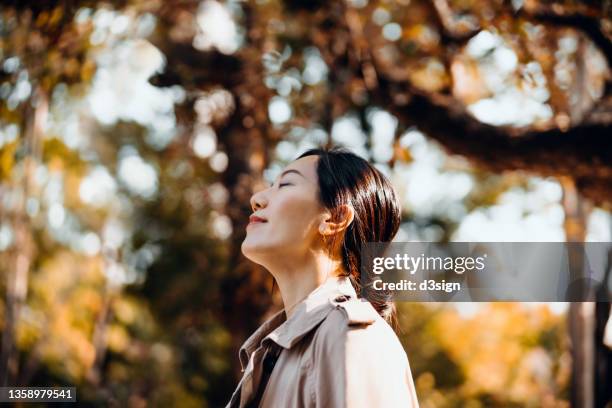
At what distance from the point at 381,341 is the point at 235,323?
507 centimetres

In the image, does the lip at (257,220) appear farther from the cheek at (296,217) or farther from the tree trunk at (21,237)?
the tree trunk at (21,237)

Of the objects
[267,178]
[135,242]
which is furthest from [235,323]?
[135,242]

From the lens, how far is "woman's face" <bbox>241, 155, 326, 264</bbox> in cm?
178

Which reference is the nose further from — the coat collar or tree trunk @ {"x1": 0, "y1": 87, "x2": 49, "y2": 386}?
tree trunk @ {"x1": 0, "y1": 87, "x2": 49, "y2": 386}

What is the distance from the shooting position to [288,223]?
1.79 meters

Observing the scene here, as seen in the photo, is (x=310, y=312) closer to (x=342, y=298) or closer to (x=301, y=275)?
(x=342, y=298)

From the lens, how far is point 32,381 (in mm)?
16594

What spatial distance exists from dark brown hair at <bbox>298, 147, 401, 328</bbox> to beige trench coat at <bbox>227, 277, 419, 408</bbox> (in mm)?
160

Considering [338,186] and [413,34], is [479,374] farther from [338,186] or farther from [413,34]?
[338,186]

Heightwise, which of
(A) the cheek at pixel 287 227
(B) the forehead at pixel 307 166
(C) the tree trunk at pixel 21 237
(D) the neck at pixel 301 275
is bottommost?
(D) the neck at pixel 301 275

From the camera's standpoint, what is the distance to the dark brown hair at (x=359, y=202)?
1.81 meters

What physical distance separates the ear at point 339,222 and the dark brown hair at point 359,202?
1cm

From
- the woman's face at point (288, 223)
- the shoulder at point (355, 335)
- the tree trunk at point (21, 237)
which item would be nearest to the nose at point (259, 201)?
the woman's face at point (288, 223)

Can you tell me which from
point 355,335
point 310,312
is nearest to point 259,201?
point 310,312
